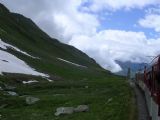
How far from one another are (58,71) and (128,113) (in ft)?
485

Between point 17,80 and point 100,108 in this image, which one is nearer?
point 100,108

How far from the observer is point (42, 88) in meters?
91.2

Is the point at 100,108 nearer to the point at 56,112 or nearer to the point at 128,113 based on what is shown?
the point at 56,112

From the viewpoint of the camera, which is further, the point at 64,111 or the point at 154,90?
the point at 64,111

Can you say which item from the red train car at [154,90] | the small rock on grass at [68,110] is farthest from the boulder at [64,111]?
the red train car at [154,90]

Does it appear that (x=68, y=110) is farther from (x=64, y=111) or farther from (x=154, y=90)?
(x=154, y=90)

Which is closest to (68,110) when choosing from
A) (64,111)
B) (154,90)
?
(64,111)


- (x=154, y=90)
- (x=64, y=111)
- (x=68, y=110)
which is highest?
(x=154, y=90)

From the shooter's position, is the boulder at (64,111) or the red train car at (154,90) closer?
the red train car at (154,90)

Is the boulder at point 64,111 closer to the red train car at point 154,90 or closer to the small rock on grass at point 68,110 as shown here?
the small rock on grass at point 68,110

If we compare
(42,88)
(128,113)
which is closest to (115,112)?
(128,113)

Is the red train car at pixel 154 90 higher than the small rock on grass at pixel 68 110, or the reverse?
the red train car at pixel 154 90

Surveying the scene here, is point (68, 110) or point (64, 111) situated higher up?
point (68, 110)

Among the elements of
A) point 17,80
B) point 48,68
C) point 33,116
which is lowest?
point 33,116
